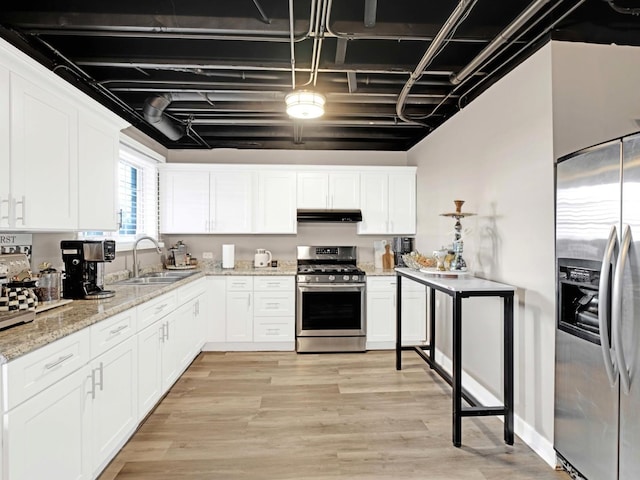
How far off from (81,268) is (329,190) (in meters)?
3.00

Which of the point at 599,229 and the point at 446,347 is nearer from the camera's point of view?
the point at 599,229

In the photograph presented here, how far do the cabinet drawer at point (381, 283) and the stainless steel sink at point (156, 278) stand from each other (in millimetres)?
2053

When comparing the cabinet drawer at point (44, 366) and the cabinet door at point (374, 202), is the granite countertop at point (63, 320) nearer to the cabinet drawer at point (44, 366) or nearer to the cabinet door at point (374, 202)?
the cabinet drawer at point (44, 366)

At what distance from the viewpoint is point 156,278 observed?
3889 mm

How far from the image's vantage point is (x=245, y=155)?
17.0 feet

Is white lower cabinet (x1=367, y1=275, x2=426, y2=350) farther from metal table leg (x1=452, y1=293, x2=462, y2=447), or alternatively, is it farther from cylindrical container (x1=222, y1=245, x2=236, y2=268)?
metal table leg (x1=452, y1=293, x2=462, y2=447)

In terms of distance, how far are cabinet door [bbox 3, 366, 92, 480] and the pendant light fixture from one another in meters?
2.14

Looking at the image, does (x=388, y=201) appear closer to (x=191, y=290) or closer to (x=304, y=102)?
(x=304, y=102)

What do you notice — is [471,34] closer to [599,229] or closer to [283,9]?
[283,9]

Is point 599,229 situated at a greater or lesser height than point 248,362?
greater

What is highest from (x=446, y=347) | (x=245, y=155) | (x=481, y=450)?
(x=245, y=155)

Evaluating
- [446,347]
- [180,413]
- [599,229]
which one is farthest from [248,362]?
[599,229]

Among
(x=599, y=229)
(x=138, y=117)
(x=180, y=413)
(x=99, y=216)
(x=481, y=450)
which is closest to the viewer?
(x=599, y=229)

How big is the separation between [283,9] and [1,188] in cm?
183
